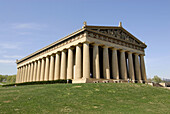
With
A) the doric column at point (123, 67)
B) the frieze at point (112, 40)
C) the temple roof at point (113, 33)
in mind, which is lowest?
the doric column at point (123, 67)

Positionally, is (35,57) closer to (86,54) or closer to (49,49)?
(49,49)

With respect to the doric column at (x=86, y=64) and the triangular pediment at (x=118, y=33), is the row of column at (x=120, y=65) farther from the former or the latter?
the triangular pediment at (x=118, y=33)

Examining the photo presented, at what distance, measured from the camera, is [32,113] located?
12430 mm

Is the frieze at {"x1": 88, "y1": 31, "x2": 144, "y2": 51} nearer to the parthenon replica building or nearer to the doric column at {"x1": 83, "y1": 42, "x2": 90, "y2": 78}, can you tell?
the parthenon replica building

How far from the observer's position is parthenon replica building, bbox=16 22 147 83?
36469 millimetres

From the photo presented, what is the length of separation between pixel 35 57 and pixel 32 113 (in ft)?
167

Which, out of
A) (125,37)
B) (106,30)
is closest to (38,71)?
(106,30)

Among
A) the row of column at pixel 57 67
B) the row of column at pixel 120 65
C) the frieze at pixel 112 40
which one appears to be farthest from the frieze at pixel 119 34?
the row of column at pixel 57 67

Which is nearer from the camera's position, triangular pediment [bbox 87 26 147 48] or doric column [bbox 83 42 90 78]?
doric column [bbox 83 42 90 78]

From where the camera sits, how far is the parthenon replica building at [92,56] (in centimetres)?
3647

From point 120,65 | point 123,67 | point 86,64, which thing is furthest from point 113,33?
point 86,64

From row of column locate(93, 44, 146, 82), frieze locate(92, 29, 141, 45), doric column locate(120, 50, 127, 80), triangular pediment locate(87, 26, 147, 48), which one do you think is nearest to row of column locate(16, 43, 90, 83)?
row of column locate(93, 44, 146, 82)

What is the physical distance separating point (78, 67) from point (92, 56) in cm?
1290

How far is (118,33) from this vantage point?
45.4 m
